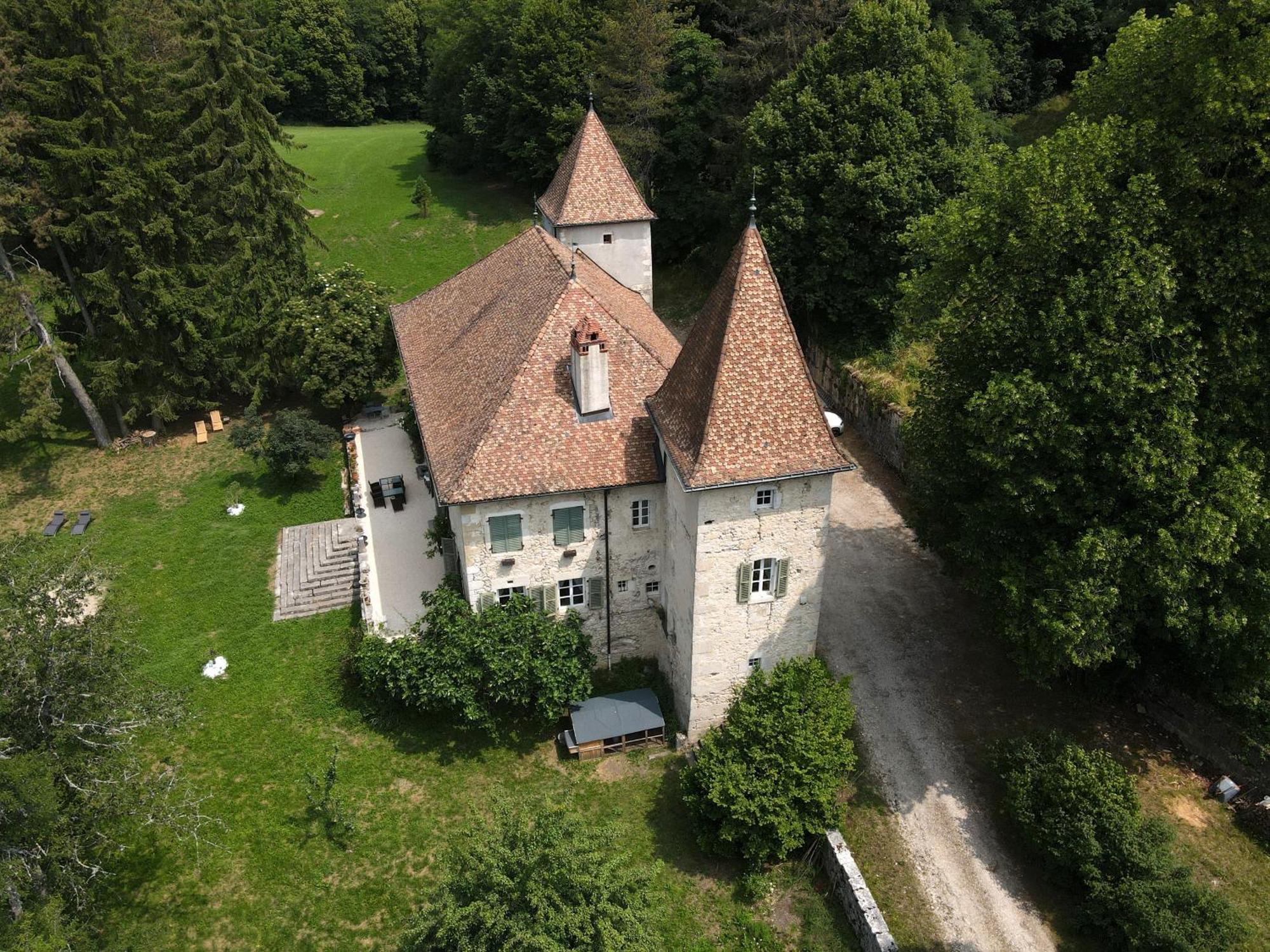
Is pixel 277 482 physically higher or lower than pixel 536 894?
lower

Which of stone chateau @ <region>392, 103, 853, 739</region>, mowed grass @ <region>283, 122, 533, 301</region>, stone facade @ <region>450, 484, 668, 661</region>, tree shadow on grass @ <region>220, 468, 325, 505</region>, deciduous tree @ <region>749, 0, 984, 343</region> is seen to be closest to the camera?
stone chateau @ <region>392, 103, 853, 739</region>

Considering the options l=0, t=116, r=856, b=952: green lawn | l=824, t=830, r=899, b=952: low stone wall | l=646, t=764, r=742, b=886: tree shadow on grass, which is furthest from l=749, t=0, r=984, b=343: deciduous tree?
l=824, t=830, r=899, b=952: low stone wall

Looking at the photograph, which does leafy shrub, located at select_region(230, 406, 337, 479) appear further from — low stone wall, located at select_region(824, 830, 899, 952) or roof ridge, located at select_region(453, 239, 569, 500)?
low stone wall, located at select_region(824, 830, 899, 952)

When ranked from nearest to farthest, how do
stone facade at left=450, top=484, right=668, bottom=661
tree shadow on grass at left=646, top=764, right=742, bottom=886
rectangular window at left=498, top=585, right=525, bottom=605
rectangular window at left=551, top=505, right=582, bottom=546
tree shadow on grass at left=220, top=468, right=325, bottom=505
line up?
tree shadow on grass at left=646, top=764, right=742, bottom=886 → stone facade at left=450, top=484, right=668, bottom=661 → rectangular window at left=551, top=505, right=582, bottom=546 → rectangular window at left=498, top=585, right=525, bottom=605 → tree shadow on grass at left=220, top=468, right=325, bottom=505

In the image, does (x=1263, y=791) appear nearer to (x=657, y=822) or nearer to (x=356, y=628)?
(x=657, y=822)

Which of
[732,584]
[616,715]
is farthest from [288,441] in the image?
[732,584]

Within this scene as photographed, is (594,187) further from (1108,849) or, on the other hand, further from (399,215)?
(399,215)

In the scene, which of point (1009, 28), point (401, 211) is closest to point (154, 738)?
point (401, 211)
